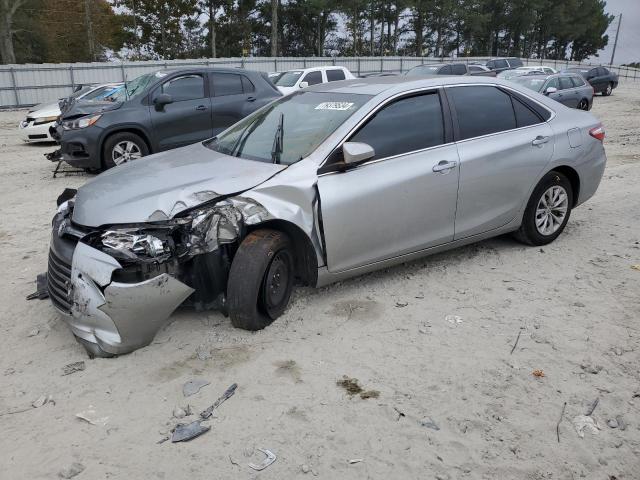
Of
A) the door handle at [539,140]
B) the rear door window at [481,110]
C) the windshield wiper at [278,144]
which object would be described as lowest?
the door handle at [539,140]

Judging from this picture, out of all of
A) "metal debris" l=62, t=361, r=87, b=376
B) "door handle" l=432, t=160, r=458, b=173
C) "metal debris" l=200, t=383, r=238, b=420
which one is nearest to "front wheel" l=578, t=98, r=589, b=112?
"door handle" l=432, t=160, r=458, b=173

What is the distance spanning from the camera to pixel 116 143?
29.3 feet

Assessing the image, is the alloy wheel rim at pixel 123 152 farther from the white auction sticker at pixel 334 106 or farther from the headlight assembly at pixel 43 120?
the headlight assembly at pixel 43 120

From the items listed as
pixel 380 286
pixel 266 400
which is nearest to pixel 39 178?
pixel 380 286

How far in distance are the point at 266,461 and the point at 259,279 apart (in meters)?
1.26

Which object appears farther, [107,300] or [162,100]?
[162,100]

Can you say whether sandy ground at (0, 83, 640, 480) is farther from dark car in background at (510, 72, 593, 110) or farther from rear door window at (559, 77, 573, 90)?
rear door window at (559, 77, 573, 90)

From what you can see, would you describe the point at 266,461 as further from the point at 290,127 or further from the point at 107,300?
the point at 290,127

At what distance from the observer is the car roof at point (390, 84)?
452 centimetres

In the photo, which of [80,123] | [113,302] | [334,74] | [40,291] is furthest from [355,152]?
[334,74]

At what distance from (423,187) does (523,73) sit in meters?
18.2

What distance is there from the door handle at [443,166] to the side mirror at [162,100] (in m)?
5.81

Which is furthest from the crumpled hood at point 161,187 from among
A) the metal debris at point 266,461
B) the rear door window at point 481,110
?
the rear door window at point 481,110

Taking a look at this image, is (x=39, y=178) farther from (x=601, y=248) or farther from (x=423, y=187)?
(x=601, y=248)
